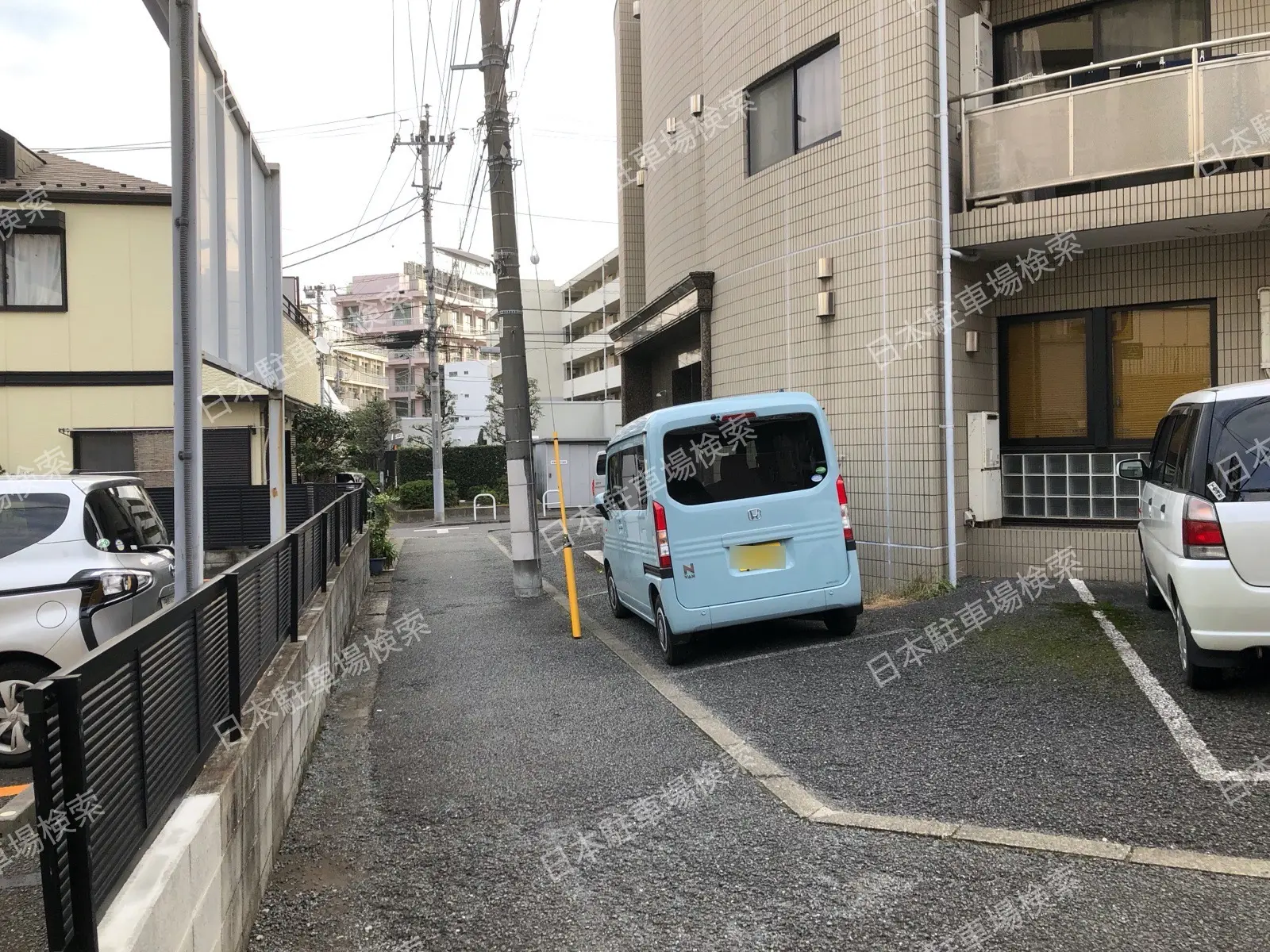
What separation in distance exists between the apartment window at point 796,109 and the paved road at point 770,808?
18.9 ft

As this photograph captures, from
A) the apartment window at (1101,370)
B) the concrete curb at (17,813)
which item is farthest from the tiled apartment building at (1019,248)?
the concrete curb at (17,813)

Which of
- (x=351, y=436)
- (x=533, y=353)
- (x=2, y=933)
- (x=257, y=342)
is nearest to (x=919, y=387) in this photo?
(x=257, y=342)

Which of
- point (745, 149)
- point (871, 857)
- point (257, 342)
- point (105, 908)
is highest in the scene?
point (745, 149)

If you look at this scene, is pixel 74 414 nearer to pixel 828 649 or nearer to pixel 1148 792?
pixel 828 649

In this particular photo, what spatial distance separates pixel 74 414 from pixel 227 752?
14342 millimetres

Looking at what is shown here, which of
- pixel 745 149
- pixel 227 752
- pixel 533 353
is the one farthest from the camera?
pixel 533 353

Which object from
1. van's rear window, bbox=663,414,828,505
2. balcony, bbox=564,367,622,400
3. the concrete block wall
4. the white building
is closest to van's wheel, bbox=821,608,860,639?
van's rear window, bbox=663,414,828,505

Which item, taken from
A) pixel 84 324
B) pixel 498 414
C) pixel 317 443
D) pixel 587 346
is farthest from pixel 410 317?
pixel 84 324

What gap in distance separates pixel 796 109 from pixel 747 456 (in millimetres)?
5217

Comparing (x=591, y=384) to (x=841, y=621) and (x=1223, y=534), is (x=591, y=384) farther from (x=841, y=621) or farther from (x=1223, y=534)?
(x=1223, y=534)

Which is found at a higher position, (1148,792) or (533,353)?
(533,353)

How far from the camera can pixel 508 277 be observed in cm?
1212

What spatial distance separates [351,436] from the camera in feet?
90.2

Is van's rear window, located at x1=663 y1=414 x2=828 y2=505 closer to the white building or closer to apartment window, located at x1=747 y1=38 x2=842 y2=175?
apartment window, located at x1=747 y1=38 x2=842 y2=175
